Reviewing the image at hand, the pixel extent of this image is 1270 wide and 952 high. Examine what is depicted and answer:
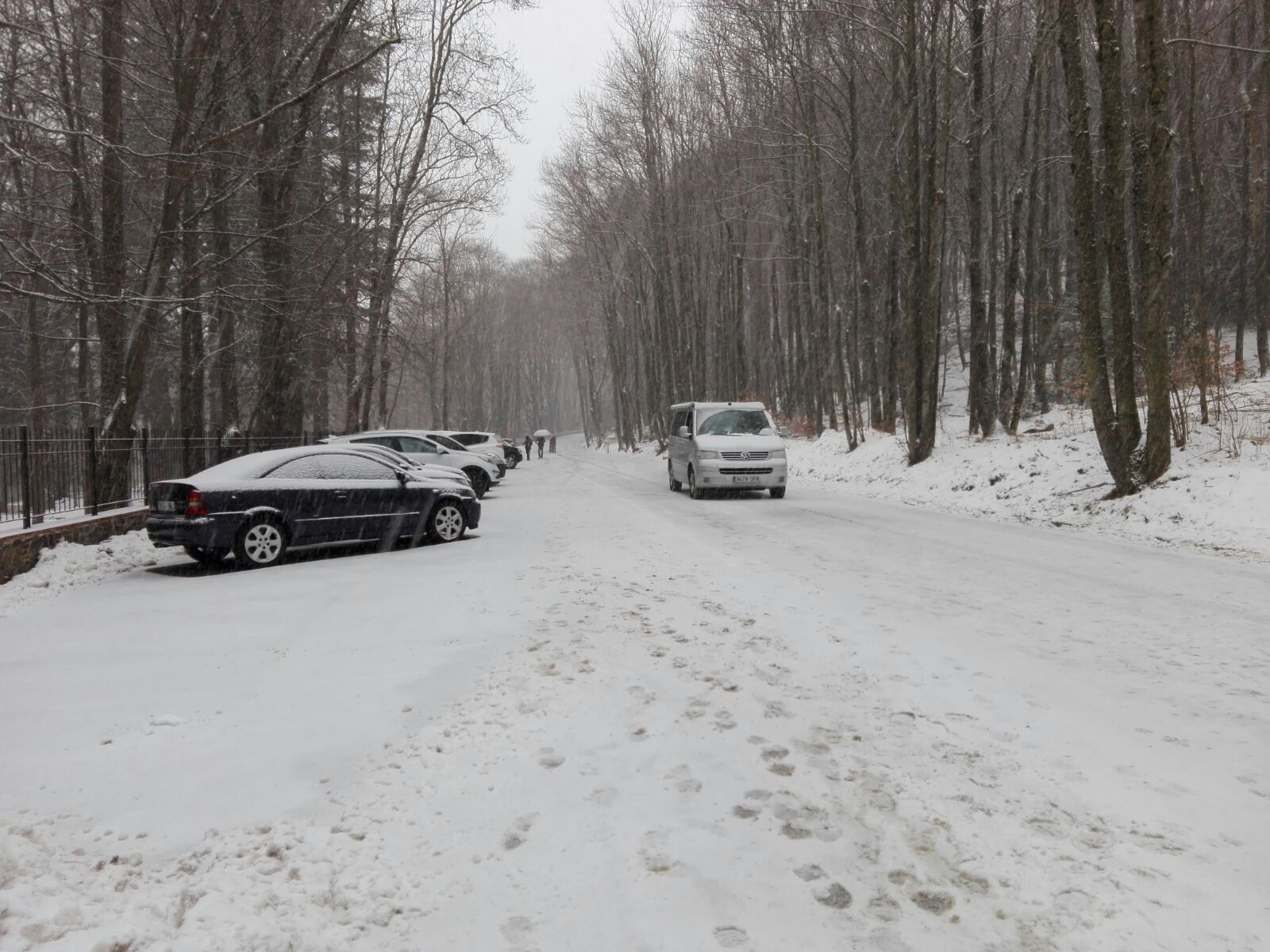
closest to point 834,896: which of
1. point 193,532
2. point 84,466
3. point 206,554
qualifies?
point 193,532

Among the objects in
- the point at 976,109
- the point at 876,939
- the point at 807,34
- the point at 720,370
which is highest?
the point at 807,34

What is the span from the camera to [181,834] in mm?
3264

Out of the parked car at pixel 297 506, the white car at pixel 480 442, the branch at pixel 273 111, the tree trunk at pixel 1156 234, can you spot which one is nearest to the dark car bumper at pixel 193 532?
the parked car at pixel 297 506

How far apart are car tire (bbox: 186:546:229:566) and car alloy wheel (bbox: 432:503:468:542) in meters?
2.95

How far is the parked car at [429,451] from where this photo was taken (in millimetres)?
20328

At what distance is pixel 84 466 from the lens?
1236 centimetres

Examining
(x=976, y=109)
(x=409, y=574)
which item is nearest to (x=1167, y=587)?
(x=409, y=574)

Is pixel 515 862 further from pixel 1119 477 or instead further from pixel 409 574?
pixel 1119 477

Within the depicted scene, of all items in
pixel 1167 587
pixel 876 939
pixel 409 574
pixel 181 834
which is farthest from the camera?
pixel 409 574

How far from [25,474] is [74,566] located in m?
1.53

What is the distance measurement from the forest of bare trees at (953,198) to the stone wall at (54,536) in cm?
1469

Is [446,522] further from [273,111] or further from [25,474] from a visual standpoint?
[273,111]

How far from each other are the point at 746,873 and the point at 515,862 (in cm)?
84

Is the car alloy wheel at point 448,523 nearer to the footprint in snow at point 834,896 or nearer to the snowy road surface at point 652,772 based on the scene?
the snowy road surface at point 652,772
